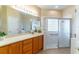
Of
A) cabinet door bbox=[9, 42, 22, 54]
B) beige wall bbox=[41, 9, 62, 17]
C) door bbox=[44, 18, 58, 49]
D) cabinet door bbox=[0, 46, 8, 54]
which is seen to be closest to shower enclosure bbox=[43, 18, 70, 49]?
door bbox=[44, 18, 58, 49]

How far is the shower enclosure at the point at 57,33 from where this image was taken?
6020 mm

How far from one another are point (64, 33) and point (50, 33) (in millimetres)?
754

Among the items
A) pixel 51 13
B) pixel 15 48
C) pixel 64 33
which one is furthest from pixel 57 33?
pixel 15 48

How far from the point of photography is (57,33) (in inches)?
245

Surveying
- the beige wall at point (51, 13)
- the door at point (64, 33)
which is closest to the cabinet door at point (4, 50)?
the door at point (64, 33)

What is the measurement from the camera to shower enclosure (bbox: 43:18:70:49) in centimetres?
602

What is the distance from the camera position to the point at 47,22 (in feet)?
19.3

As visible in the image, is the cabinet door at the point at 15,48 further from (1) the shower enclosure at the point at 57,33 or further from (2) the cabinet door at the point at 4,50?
→ (1) the shower enclosure at the point at 57,33

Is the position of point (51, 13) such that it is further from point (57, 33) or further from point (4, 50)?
point (4, 50)

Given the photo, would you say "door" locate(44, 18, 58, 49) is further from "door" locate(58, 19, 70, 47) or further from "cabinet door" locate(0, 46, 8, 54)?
"cabinet door" locate(0, 46, 8, 54)
